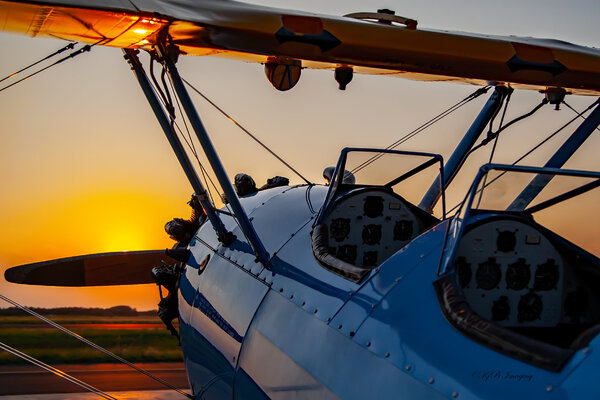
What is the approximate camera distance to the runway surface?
11502 mm

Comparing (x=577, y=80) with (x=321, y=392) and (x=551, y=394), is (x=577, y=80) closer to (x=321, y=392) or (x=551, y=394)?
(x=321, y=392)

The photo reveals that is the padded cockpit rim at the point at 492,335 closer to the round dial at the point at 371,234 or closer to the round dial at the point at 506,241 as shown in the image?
the round dial at the point at 506,241

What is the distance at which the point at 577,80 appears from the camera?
8.12 metres

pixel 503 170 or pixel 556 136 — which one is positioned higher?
pixel 556 136

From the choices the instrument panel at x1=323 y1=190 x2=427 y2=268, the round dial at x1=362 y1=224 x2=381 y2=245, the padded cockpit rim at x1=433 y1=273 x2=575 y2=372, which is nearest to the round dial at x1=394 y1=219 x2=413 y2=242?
the instrument panel at x1=323 y1=190 x2=427 y2=268

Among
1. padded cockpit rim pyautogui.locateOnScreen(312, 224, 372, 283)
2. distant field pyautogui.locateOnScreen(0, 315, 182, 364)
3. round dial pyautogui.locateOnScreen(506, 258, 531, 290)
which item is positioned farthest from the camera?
distant field pyautogui.locateOnScreen(0, 315, 182, 364)

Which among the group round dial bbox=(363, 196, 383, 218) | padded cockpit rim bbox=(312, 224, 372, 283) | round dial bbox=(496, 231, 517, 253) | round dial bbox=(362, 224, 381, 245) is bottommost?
padded cockpit rim bbox=(312, 224, 372, 283)

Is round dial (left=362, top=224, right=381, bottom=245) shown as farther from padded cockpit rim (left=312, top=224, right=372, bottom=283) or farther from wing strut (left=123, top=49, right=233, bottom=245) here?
wing strut (left=123, top=49, right=233, bottom=245)

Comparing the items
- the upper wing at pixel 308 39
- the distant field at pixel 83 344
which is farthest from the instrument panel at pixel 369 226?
the distant field at pixel 83 344

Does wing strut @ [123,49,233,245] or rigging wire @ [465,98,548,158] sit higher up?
rigging wire @ [465,98,548,158]

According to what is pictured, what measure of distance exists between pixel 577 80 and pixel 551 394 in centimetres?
619

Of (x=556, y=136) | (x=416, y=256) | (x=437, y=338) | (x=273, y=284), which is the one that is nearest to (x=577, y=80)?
(x=556, y=136)

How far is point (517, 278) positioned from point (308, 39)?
3.24 m

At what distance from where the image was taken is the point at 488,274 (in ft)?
12.6
